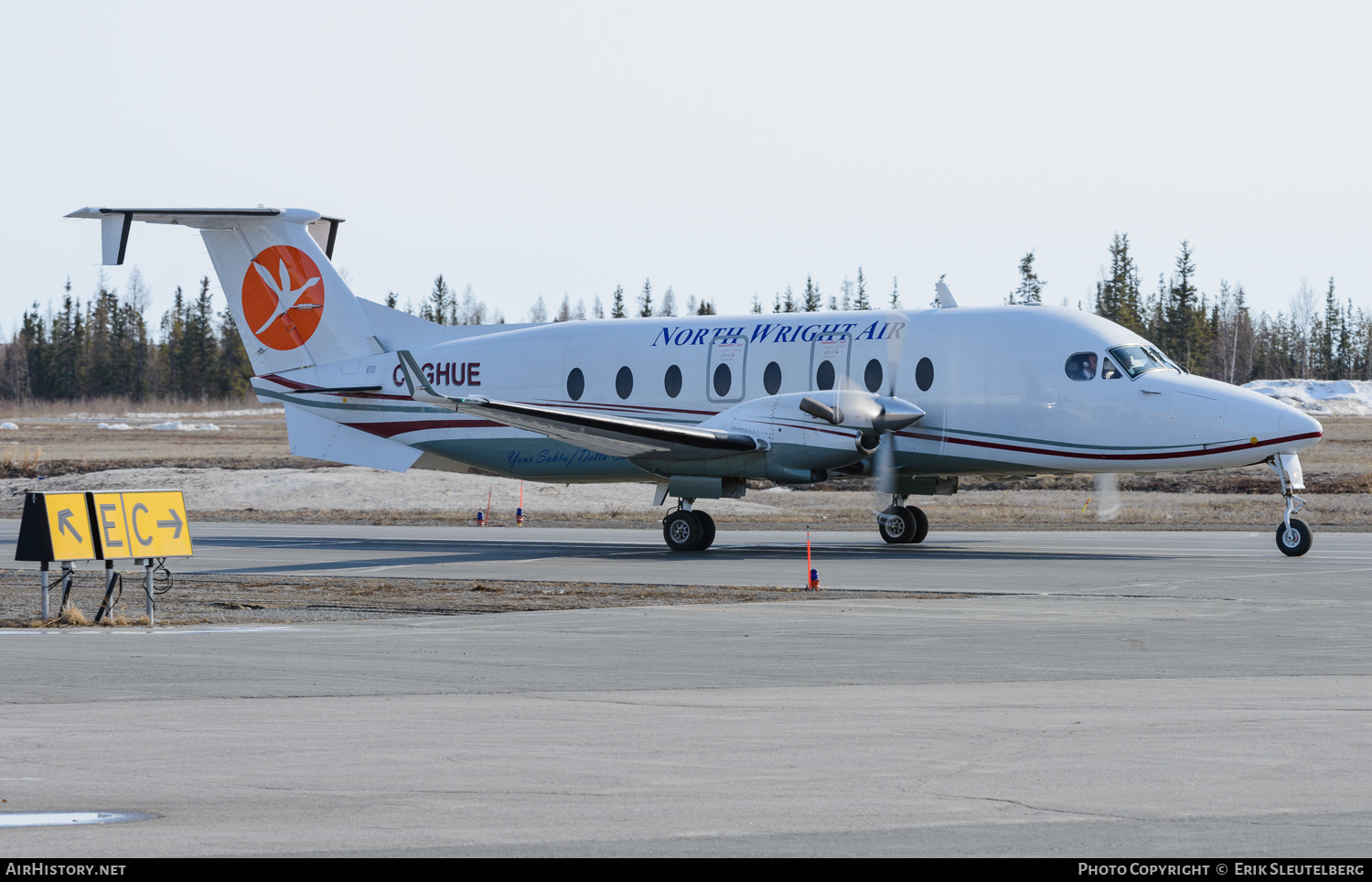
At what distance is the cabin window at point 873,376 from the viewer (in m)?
25.3

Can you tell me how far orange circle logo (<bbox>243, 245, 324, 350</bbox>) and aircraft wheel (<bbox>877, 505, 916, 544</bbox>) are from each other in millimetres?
12395

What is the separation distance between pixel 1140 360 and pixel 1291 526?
3.54 metres

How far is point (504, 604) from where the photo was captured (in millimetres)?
17125

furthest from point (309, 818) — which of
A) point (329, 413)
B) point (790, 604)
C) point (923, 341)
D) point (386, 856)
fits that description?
point (329, 413)

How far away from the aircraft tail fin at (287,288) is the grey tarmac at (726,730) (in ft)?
52.0

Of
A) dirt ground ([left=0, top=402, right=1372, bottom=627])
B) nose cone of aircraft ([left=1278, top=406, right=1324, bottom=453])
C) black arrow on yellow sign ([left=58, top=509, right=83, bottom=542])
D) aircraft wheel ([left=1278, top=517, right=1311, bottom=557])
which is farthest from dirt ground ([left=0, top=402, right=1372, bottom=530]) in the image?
black arrow on yellow sign ([left=58, top=509, right=83, bottom=542])

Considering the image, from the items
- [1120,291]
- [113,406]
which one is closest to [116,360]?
[113,406]

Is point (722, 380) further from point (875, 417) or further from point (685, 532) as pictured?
point (875, 417)

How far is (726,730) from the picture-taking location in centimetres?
872

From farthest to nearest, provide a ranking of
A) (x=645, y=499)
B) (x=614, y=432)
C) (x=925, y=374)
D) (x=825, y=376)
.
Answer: (x=645, y=499) < (x=825, y=376) < (x=925, y=374) < (x=614, y=432)

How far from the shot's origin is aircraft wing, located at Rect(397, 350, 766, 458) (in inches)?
953

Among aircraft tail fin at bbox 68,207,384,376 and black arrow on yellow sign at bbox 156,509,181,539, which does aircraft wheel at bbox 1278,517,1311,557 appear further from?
aircraft tail fin at bbox 68,207,384,376

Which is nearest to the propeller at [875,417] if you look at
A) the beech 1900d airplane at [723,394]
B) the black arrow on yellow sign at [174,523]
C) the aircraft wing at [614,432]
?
the beech 1900d airplane at [723,394]

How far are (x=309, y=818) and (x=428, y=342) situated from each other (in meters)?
24.6
